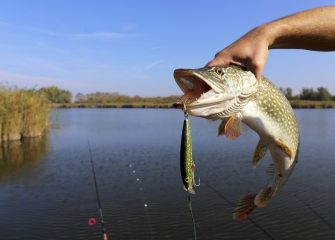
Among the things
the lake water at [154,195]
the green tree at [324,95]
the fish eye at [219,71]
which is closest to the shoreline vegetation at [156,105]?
the green tree at [324,95]

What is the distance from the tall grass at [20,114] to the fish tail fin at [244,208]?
20044 millimetres

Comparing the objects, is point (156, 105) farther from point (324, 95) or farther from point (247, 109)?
point (247, 109)

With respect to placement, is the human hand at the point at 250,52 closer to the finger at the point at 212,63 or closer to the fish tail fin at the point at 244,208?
the finger at the point at 212,63

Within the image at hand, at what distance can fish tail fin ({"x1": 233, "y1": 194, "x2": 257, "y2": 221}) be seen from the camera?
85.7 inches

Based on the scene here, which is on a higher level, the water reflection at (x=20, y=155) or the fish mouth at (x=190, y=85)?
the fish mouth at (x=190, y=85)

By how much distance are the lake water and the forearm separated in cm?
479

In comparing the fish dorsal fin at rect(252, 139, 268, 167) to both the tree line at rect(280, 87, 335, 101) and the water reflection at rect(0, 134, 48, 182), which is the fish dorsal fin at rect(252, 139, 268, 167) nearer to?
the water reflection at rect(0, 134, 48, 182)

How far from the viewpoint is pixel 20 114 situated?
840 inches

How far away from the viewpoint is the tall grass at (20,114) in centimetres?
2091

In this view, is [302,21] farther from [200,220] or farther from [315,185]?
[315,185]

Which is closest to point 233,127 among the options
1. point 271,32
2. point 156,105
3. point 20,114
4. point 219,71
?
point 219,71

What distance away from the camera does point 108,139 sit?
23.1 metres

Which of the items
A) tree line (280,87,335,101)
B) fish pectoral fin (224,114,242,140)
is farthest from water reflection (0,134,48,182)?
tree line (280,87,335,101)

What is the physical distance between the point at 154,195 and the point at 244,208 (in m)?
8.95
